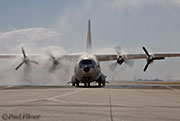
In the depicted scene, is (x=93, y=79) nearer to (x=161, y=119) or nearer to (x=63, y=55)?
(x=63, y=55)

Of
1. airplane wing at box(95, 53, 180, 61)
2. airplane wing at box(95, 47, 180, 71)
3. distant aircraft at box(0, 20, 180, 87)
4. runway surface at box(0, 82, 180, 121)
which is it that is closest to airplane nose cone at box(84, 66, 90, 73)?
distant aircraft at box(0, 20, 180, 87)

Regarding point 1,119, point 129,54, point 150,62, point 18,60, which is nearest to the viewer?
point 1,119

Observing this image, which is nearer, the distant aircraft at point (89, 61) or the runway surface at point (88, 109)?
the runway surface at point (88, 109)

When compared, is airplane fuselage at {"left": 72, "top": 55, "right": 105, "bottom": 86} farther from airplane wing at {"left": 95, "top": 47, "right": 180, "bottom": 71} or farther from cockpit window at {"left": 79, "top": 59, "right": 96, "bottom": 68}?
airplane wing at {"left": 95, "top": 47, "right": 180, "bottom": 71}

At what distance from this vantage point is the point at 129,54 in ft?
131

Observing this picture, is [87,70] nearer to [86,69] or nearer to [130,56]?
[86,69]

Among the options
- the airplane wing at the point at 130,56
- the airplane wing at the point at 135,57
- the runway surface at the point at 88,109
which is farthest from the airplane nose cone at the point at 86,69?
the runway surface at the point at 88,109

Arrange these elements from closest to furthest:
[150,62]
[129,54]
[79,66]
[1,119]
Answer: [1,119]
[79,66]
[150,62]
[129,54]

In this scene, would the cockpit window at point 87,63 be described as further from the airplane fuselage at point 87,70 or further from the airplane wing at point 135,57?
the airplane wing at point 135,57

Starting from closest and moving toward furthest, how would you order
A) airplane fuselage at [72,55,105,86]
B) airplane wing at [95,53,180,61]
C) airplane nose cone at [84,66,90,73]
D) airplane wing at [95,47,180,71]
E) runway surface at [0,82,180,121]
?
1. runway surface at [0,82,180,121]
2. airplane nose cone at [84,66,90,73]
3. airplane fuselage at [72,55,105,86]
4. airplane wing at [95,47,180,71]
5. airplane wing at [95,53,180,61]

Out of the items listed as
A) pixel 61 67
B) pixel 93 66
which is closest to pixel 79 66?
pixel 93 66

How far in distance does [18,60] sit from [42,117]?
3880 cm

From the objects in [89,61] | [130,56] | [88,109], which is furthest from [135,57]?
[88,109]

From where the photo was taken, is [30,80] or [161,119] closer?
Result: [161,119]
